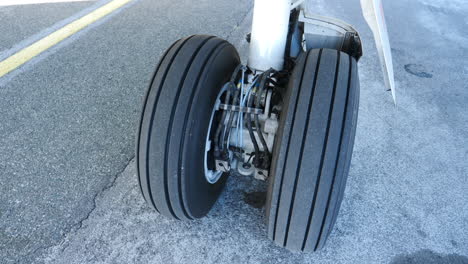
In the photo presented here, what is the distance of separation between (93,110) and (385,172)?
1777 mm

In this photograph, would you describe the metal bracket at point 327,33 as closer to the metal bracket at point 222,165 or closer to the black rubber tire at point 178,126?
the black rubber tire at point 178,126

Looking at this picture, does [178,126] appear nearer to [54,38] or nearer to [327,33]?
[327,33]

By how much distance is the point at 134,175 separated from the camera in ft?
6.62

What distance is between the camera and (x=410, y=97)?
2.99m

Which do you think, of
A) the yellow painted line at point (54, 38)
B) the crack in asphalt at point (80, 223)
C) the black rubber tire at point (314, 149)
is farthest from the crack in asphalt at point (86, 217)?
the yellow painted line at point (54, 38)

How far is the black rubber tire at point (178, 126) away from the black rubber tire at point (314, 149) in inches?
12.7

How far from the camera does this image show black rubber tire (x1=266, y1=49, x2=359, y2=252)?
4.02ft

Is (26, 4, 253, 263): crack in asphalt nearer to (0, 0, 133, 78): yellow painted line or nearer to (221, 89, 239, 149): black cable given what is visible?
(221, 89, 239, 149): black cable

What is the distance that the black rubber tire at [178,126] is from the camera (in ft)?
4.61

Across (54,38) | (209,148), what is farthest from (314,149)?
(54,38)

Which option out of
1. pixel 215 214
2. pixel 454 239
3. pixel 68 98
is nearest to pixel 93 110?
pixel 68 98

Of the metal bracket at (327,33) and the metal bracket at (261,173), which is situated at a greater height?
the metal bracket at (327,33)

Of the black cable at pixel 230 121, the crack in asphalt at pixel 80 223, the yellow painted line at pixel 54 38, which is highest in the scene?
the black cable at pixel 230 121

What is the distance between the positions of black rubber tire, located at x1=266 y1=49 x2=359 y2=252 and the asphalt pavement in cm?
42
